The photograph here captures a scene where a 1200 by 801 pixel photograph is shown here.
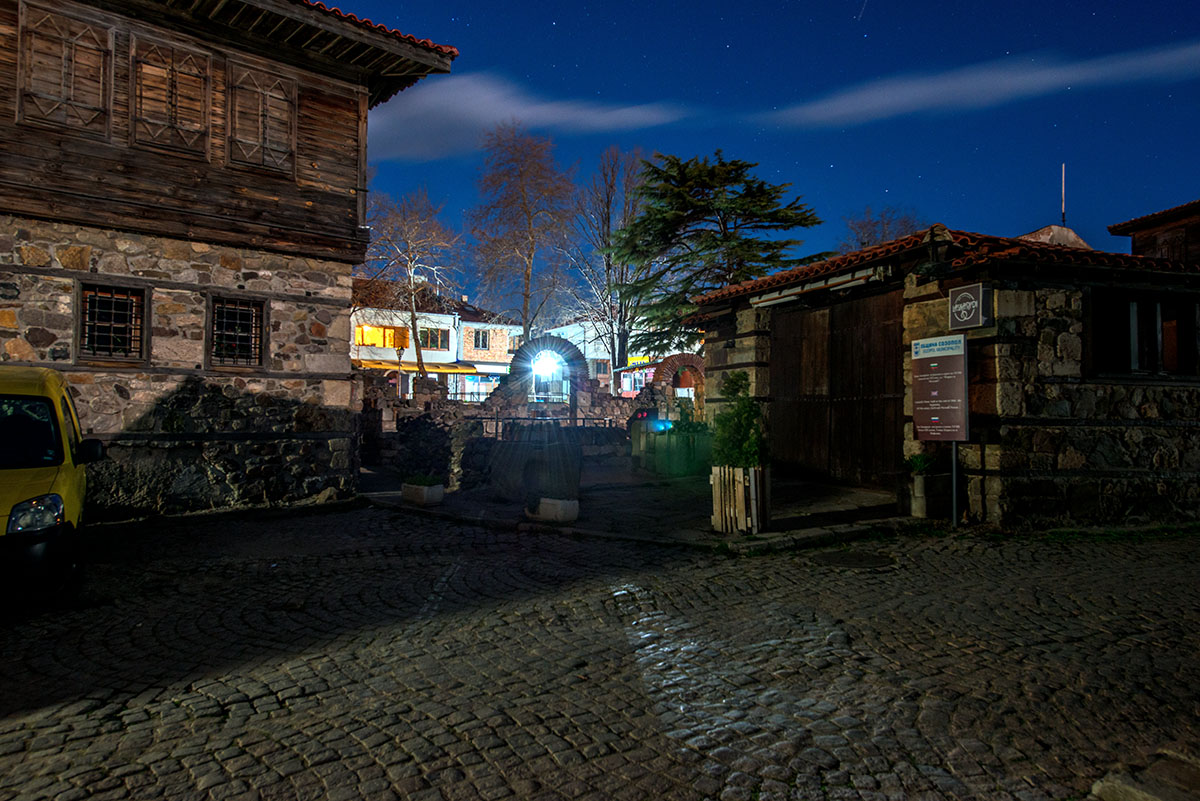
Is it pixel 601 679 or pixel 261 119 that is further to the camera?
pixel 261 119

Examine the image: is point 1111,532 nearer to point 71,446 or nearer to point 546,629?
point 546,629

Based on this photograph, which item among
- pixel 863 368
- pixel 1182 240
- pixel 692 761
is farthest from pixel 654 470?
pixel 1182 240

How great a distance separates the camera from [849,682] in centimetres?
433

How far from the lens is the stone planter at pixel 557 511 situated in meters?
9.89

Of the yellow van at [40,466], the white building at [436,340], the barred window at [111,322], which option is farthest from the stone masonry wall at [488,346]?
the yellow van at [40,466]

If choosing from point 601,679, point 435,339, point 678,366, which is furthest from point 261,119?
point 435,339

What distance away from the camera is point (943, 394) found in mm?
9367

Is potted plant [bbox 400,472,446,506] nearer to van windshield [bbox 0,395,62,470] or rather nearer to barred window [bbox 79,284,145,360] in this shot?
barred window [bbox 79,284,145,360]

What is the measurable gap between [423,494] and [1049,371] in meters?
9.53

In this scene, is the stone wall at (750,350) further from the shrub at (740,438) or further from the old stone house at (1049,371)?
the shrub at (740,438)

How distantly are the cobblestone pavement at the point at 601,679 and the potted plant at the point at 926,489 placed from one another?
6.85ft

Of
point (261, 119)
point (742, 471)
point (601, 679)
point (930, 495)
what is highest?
point (261, 119)

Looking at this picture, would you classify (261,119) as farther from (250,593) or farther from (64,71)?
(250,593)

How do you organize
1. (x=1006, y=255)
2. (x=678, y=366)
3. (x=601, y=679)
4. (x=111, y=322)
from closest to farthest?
(x=601, y=679) < (x=1006, y=255) < (x=111, y=322) < (x=678, y=366)
